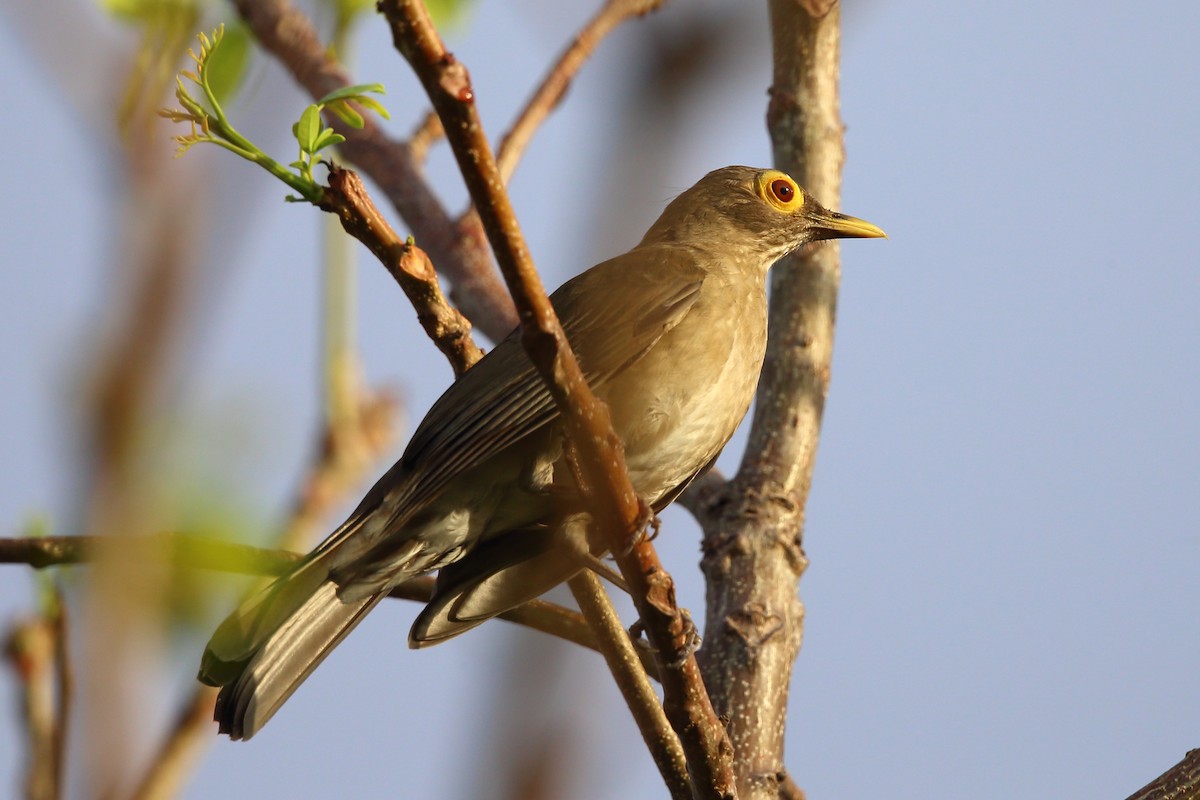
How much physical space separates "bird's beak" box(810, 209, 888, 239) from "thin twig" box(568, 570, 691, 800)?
2.60 meters

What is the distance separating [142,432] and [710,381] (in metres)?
3.15

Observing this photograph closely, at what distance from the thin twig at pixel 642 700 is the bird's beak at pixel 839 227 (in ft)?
8.52

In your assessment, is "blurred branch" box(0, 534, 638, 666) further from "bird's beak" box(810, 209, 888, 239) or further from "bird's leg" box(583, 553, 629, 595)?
"bird's beak" box(810, 209, 888, 239)

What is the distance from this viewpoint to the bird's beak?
5602 millimetres

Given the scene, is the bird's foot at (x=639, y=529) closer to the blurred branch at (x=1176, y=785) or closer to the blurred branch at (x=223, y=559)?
the blurred branch at (x=223, y=559)

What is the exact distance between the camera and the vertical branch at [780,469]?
4.32 meters

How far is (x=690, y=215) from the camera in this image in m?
5.93

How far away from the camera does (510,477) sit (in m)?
4.44

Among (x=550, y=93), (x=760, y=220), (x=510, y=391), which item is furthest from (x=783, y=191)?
(x=510, y=391)

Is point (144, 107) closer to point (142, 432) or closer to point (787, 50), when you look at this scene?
point (142, 432)

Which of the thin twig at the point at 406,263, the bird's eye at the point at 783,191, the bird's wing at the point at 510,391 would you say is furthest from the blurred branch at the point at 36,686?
the bird's eye at the point at 783,191

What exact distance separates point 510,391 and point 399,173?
1998 millimetres

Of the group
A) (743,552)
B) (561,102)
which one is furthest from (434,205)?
(743,552)

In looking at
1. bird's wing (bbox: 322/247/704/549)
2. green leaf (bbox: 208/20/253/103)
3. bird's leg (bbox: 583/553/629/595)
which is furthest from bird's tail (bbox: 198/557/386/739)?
green leaf (bbox: 208/20/253/103)
